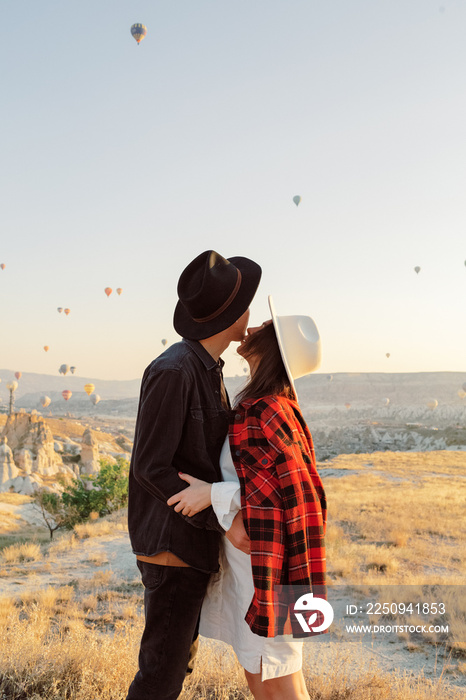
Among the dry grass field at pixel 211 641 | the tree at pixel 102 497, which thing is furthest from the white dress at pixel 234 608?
the tree at pixel 102 497

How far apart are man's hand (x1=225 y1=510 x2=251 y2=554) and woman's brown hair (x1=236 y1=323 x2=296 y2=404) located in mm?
514

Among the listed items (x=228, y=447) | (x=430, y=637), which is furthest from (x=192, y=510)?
(x=430, y=637)

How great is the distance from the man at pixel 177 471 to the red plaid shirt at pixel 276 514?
0.13 meters

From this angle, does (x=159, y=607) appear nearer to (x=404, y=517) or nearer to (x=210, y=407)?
(x=210, y=407)

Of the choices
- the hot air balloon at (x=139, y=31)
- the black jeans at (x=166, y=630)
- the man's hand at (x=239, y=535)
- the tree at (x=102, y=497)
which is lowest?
the tree at (x=102, y=497)

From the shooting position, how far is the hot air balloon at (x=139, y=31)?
1185 inches

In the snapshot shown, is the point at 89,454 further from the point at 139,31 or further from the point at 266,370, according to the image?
the point at 266,370

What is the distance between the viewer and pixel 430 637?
20.0ft

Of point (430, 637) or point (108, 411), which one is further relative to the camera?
point (108, 411)

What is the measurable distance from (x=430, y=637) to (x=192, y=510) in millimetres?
5315

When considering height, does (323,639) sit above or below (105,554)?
above

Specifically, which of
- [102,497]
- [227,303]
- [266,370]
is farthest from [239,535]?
[102,497]

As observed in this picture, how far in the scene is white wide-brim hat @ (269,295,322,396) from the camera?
2.35 meters

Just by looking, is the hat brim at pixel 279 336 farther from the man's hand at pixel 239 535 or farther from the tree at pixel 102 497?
the tree at pixel 102 497
